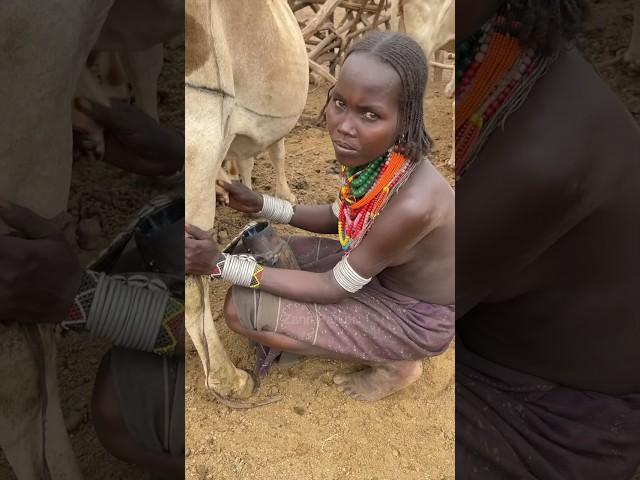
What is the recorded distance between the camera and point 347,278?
1.00 m

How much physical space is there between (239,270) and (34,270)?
2.34 feet

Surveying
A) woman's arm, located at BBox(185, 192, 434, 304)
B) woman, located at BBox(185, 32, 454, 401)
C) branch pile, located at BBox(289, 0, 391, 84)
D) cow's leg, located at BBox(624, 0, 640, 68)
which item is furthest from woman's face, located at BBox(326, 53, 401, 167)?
branch pile, located at BBox(289, 0, 391, 84)

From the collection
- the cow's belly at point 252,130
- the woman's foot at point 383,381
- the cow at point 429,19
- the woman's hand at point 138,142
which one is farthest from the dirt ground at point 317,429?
the woman's hand at point 138,142

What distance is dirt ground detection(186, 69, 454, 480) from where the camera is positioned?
1.19 m

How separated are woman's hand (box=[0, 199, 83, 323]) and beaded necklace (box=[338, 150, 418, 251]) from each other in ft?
2.11

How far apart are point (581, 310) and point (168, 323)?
40 centimetres

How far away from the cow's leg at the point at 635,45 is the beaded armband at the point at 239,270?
703 millimetres

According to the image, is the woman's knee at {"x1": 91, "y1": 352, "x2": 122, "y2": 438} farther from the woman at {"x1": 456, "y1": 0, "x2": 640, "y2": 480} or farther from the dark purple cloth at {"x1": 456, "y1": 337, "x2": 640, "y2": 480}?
the dark purple cloth at {"x1": 456, "y1": 337, "x2": 640, "y2": 480}

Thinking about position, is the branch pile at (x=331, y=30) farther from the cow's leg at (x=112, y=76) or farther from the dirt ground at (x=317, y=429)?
the cow's leg at (x=112, y=76)

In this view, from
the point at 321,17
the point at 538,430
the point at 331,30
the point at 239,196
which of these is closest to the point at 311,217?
the point at 239,196

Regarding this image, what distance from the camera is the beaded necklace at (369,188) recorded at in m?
0.90

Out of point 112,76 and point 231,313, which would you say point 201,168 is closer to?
point 231,313

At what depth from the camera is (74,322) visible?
0.31 meters

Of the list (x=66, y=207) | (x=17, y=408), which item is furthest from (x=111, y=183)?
(x=17, y=408)
